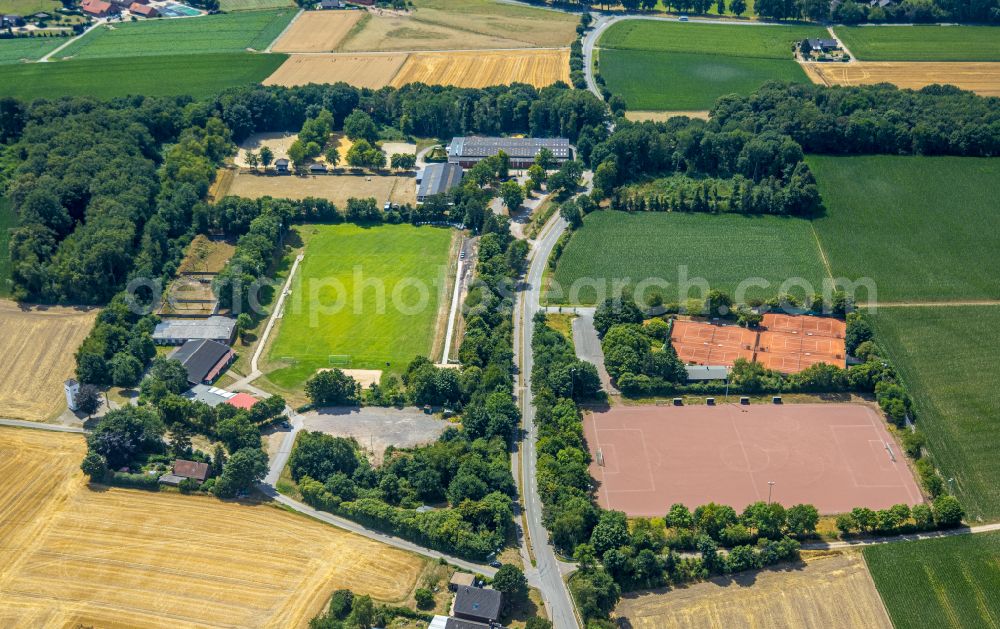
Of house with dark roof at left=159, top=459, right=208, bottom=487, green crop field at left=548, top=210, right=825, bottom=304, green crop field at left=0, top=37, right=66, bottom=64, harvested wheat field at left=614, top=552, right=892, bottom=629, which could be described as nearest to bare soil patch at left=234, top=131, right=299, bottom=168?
green crop field at left=548, top=210, right=825, bottom=304

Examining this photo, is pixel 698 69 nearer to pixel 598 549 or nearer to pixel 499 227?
pixel 499 227

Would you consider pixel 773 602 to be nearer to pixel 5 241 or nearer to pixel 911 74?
pixel 5 241

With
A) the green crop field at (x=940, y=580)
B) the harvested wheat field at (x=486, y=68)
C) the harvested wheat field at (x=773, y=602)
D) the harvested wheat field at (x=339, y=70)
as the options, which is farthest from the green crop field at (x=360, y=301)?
the green crop field at (x=940, y=580)

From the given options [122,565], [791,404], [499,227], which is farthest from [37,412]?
[791,404]

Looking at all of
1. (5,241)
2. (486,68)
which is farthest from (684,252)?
(5,241)

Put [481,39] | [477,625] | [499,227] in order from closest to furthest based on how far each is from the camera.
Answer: [477,625], [499,227], [481,39]

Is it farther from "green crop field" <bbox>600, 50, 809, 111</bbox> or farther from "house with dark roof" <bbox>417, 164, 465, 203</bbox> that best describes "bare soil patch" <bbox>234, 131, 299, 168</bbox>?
"green crop field" <bbox>600, 50, 809, 111</bbox>
